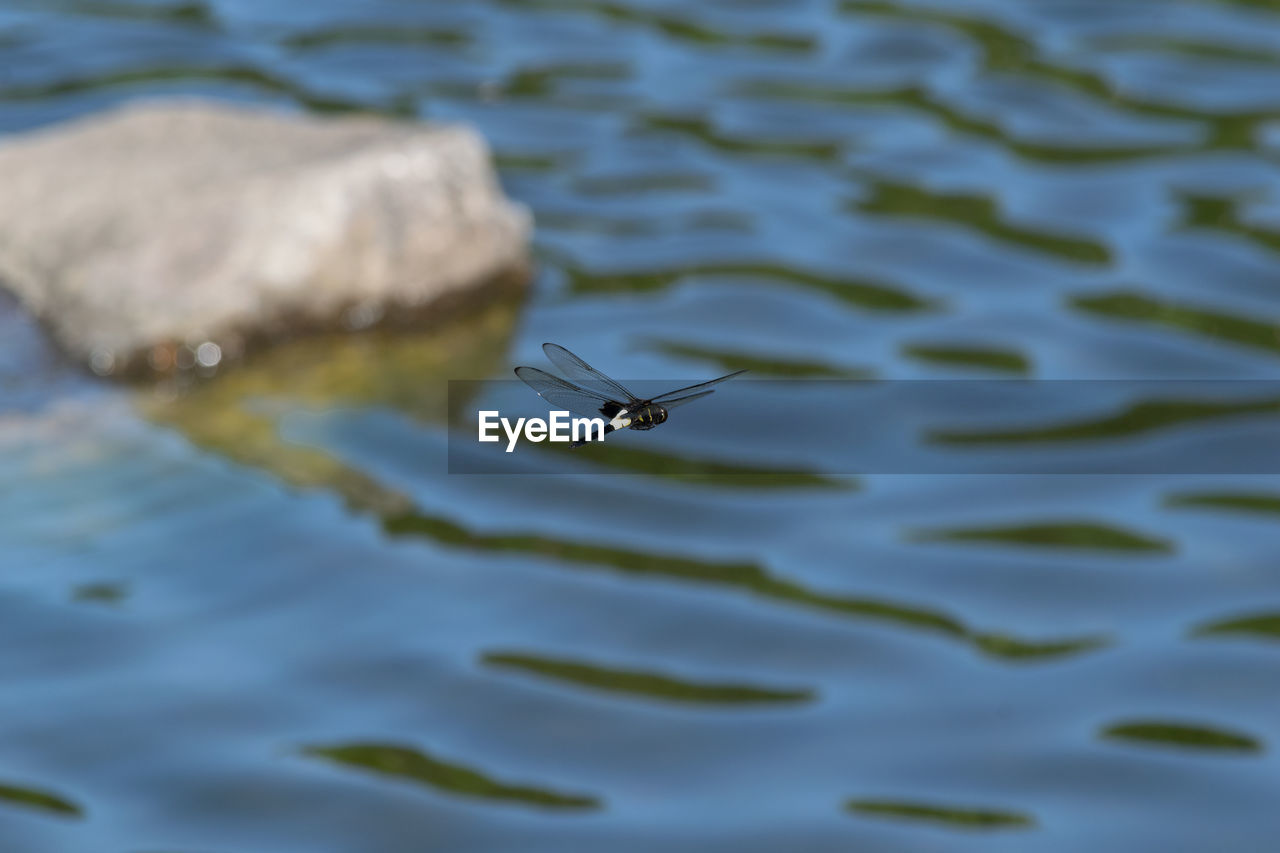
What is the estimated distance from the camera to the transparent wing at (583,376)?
1919mm

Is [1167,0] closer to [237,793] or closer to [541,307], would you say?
[541,307]

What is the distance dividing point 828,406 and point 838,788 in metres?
1.73

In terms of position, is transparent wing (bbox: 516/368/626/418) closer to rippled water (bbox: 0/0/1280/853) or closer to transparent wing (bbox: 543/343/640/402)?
transparent wing (bbox: 543/343/640/402)

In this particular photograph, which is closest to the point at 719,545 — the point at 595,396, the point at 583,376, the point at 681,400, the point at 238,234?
the point at 238,234

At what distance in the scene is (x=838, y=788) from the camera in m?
4.13

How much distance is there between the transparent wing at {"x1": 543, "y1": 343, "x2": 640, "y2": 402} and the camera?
192 cm

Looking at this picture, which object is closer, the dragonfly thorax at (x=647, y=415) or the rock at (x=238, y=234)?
the dragonfly thorax at (x=647, y=415)

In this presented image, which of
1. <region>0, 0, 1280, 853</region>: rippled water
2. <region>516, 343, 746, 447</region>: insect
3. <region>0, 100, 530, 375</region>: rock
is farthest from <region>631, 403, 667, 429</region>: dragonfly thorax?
<region>0, 100, 530, 375</region>: rock

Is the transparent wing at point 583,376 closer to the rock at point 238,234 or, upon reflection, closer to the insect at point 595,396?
the insect at point 595,396

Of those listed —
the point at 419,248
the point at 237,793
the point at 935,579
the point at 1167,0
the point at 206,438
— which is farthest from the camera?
the point at 1167,0

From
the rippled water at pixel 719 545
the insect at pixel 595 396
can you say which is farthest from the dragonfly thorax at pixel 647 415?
the rippled water at pixel 719 545

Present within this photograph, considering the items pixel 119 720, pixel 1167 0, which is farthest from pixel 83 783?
pixel 1167 0

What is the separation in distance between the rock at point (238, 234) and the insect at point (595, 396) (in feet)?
13.5

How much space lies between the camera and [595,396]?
190 centimetres
